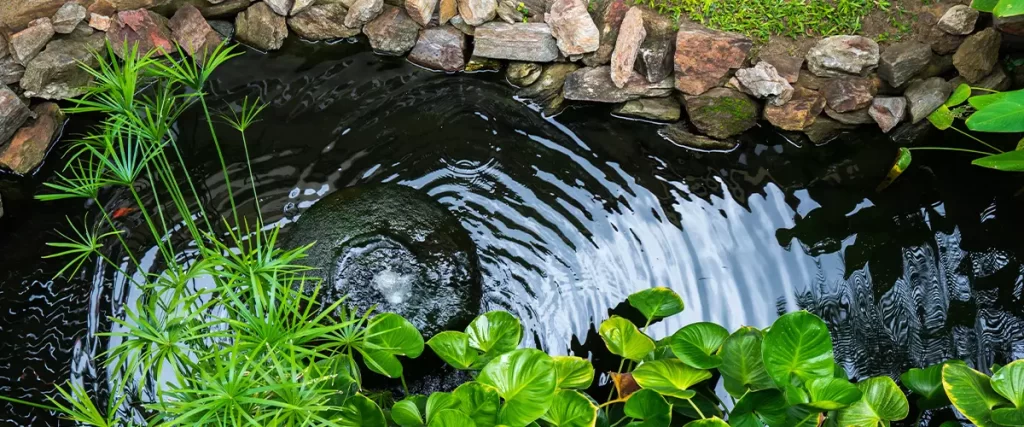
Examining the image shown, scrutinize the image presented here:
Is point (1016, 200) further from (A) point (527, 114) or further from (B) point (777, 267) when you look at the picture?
(A) point (527, 114)

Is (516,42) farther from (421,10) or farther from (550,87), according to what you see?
(421,10)

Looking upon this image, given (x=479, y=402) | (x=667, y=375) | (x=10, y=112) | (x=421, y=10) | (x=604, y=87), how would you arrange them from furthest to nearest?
(x=421, y=10) < (x=604, y=87) < (x=10, y=112) < (x=667, y=375) < (x=479, y=402)

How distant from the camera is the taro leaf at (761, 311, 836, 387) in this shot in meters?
2.51

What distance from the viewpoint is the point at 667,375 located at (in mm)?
2643

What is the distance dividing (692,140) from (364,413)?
7.71 feet

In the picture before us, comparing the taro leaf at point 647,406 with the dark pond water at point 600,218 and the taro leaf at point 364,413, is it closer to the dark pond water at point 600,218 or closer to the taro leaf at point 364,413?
the dark pond water at point 600,218

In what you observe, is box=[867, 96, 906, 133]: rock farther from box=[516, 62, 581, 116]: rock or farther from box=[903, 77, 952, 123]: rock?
box=[516, 62, 581, 116]: rock

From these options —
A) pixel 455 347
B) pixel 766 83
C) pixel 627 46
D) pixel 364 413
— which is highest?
pixel 627 46

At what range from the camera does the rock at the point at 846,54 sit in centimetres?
389

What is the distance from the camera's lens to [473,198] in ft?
12.2

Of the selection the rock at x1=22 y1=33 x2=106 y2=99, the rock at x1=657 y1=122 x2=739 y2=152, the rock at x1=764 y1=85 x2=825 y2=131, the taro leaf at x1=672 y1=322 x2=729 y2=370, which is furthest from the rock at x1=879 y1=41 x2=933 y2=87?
the rock at x1=22 y1=33 x2=106 y2=99

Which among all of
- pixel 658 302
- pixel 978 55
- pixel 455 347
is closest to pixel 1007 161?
pixel 978 55

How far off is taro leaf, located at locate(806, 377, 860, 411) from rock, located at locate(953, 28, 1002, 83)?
2.28 meters

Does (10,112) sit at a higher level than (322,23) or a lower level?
lower
